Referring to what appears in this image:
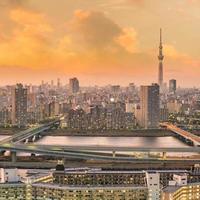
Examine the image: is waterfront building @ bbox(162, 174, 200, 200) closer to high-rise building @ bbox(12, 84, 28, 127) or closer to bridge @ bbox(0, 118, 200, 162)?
bridge @ bbox(0, 118, 200, 162)

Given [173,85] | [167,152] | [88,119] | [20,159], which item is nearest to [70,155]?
[20,159]

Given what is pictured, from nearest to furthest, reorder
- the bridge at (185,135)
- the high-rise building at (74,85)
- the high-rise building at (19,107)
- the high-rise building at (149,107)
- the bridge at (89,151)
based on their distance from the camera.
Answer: the bridge at (89,151) → the bridge at (185,135) → the high-rise building at (149,107) → the high-rise building at (19,107) → the high-rise building at (74,85)

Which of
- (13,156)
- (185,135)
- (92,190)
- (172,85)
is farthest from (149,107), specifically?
(172,85)

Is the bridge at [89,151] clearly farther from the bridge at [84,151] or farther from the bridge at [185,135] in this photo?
the bridge at [185,135]

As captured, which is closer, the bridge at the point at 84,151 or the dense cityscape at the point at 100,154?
the dense cityscape at the point at 100,154

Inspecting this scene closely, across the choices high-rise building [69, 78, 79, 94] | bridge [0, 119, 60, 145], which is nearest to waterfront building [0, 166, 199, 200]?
bridge [0, 119, 60, 145]

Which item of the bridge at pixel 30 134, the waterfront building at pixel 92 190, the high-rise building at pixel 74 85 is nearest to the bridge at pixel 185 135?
the bridge at pixel 30 134
